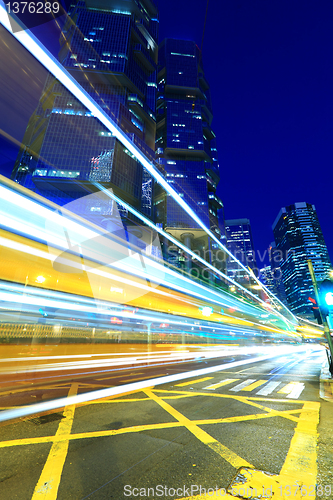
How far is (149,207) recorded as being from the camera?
11025 cm

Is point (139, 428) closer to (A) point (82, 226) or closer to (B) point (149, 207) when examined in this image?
(A) point (82, 226)

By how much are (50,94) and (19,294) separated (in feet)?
393

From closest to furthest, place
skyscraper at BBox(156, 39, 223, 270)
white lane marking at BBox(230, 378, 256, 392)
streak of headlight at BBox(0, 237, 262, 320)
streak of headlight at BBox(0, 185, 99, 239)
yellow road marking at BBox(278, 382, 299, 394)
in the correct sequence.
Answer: yellow road marking at BBox(278, 382, 299, 394), white lane marking at BBox(230, 378, 256, 392), streak of headlight at BBox(0, 185, 99, 239), streak of headlight at BBox(0, 237, 262, 320), skyscraper at BBox(156, 39, 223, 270)

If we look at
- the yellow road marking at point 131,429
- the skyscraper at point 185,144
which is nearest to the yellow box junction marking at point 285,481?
the yellow road marking at point 131,429

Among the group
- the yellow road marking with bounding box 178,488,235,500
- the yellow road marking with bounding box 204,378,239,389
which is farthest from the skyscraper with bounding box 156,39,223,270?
the yellow road marking with bounding box 178,488,235,500

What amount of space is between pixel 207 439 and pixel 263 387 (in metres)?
5.13

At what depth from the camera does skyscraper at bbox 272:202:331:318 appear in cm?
16812

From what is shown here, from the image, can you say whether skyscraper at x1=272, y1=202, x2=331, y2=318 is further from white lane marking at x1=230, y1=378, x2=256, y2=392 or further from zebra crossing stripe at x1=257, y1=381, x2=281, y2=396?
zebra crossing stripe at x1=257, y1=381, x2=281, y2=396

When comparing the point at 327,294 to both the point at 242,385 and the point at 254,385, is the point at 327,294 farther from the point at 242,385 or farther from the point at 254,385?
the point at 242,385

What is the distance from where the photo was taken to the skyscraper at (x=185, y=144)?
4178 inches

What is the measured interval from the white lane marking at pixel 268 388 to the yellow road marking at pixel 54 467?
562 cm

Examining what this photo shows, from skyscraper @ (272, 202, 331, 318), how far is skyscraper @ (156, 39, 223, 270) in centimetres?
9095

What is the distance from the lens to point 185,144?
388 feet

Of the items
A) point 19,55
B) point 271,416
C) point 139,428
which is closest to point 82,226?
point 139,428
